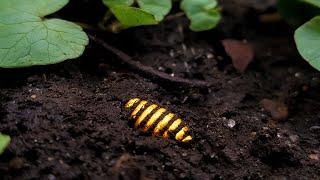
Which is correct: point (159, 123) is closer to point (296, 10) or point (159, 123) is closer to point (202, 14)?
point (202, 14)

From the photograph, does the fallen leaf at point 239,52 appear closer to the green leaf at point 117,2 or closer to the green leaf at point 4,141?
the green leaf at point 117,2

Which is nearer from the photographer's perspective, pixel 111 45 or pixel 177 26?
pixel 111 45

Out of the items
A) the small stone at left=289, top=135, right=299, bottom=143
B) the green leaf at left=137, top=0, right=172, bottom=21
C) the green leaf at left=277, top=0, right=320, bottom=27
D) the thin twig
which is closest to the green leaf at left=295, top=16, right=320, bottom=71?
the green leaf at left=277, top=0, right=320, bottom=27

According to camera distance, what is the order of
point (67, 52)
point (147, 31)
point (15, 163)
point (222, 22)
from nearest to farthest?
1. point (15, 163)
2. point (67, 52)
3. point (147, 31)
4. point (222, 22)

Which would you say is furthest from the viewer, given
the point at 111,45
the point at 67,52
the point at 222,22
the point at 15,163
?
the point at 222,22

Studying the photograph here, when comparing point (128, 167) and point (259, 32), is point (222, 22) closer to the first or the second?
point (259, 32)

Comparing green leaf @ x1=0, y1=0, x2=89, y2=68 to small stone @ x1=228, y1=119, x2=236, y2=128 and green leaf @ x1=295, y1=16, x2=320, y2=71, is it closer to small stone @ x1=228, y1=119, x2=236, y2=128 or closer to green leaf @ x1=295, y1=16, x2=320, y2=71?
small stone @ x1=228, y1=119, x2=236, y2=128

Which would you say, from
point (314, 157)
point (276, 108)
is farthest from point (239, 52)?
point (314, 157)

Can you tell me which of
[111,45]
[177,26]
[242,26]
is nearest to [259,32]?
[242,26]
